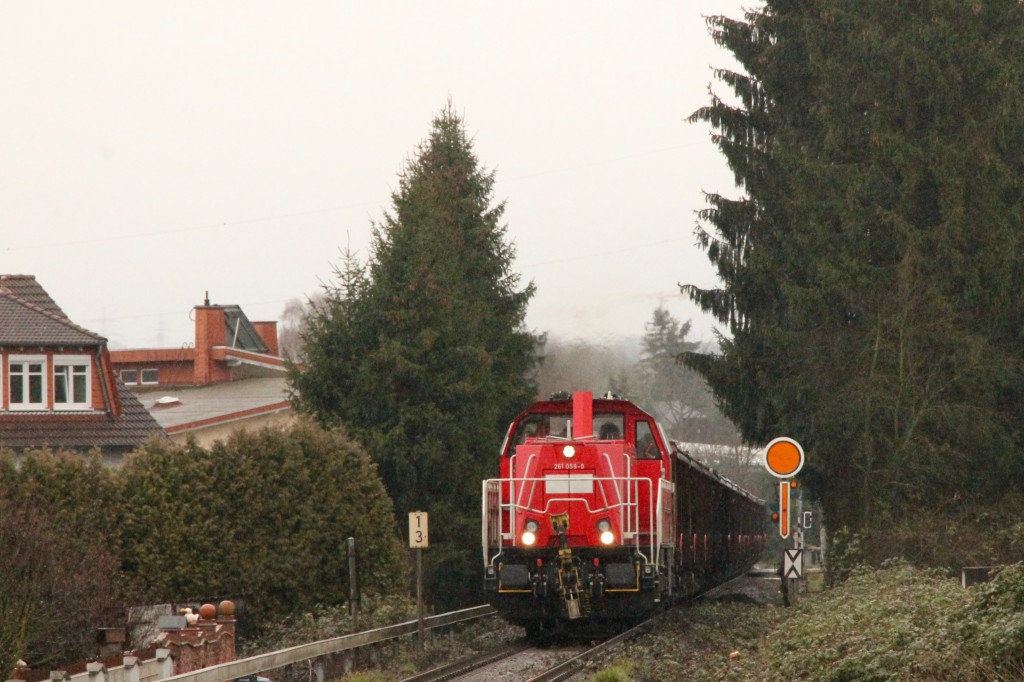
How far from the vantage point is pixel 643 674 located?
14.9m

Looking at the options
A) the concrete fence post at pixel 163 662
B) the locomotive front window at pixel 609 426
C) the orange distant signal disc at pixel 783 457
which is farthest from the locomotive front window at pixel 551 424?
the concrete fence post at pixel 163 662

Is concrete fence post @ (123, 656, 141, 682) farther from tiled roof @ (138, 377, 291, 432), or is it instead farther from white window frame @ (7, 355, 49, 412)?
tiled roof @ (138, 377, 291, 432)

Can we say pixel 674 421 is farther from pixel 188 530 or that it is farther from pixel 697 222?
pixel 188 530

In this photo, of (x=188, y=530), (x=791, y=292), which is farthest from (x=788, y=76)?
(x=188, y=530)

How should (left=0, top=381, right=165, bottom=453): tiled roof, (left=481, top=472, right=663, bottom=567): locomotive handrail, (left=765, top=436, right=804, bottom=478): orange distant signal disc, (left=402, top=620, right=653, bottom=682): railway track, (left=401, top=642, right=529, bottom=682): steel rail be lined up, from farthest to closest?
1. (left=0, top=381, right=165, bottom=453): tiled roof
2. (left=765, top=436, right=804, bottom=478): orange distant signal disc
3. (left=481, top=472, right=663, bottom=567): locomotive handrail
4. (left=401, top=642, right=529, bottom=682): steel rail
5. (left=402, top=620, right=653, bottom=682): railway track

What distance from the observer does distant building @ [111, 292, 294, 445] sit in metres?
46.7

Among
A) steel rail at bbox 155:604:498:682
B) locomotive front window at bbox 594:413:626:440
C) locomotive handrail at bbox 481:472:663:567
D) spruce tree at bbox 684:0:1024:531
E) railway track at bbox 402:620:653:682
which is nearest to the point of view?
steel rail at bbox 155:604:498:682

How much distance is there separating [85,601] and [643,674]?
7.63 metres

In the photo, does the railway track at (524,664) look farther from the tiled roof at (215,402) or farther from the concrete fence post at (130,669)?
the tiled roof at (215,402)

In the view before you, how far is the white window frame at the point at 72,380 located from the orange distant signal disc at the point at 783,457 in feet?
72.8

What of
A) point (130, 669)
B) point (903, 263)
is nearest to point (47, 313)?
point (903, 263)

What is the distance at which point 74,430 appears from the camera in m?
34.1

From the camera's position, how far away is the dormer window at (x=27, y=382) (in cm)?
3425

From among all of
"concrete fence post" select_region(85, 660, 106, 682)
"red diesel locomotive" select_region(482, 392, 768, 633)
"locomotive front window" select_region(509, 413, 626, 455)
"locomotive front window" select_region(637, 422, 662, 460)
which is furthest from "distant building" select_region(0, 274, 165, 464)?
"concrete fence post" select_region(85, 660, 106, 682)
